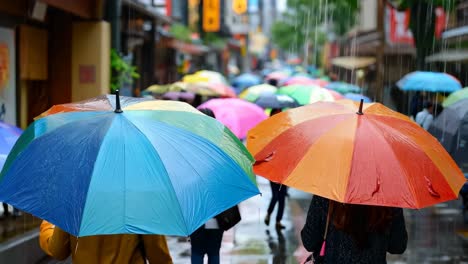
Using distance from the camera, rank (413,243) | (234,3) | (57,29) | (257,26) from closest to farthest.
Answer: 1. (413,243)
2. (57,29)
3. (234,3)
4. (257,26)

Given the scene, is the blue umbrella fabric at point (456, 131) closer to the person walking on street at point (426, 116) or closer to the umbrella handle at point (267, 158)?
the umbrella handle at point (267, 158)

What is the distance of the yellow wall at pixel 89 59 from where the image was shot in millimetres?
12875

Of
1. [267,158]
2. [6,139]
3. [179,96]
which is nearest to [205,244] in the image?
[267,158]

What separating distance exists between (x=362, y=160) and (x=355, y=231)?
428mm

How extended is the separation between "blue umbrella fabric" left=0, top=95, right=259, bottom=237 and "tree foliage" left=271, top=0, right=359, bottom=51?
27.9 m

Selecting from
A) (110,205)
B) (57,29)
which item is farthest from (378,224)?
(57,29)

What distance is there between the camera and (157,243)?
3707 millimetres

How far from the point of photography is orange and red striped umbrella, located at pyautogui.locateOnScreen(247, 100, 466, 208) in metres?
3.76

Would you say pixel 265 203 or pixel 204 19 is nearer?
pixel 265 203

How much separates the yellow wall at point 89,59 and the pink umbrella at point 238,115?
4862mm

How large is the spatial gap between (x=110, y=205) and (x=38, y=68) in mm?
10004

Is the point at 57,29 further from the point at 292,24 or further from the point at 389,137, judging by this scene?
the point at 292,24

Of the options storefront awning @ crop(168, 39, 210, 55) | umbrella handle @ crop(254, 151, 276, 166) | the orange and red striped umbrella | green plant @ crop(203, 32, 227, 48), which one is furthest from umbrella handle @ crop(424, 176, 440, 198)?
green plant @ crop(203, 32, 227, 48)

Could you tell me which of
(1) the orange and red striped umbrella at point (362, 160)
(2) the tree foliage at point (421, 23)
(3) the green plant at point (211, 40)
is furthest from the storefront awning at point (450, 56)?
(3) the green plant at point (211, 40)
